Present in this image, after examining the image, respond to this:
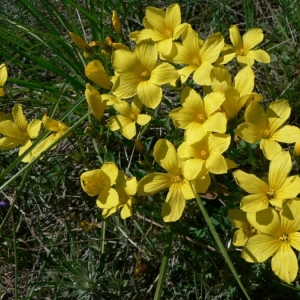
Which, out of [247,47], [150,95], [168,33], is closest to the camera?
[150,95]

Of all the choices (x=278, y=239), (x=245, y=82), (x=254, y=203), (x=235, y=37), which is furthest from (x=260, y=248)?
(x=235, y=37)

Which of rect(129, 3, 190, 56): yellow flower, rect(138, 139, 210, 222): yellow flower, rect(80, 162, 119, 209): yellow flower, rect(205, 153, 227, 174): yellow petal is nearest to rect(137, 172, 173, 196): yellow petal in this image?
rect(138, 139, 210, 222): yellow flower

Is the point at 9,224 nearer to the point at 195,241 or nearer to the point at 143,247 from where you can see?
the point at 143,247

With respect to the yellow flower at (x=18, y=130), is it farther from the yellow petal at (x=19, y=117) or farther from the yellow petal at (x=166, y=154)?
the yellow petal at (x=166, y=154)

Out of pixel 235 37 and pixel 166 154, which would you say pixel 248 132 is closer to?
pixel 166 154

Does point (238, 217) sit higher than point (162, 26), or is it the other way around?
point (162, 26)

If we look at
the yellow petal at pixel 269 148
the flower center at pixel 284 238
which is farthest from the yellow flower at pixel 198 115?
the flower center at pixel 284 238

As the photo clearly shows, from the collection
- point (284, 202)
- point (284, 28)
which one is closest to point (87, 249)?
point (284, 202)
